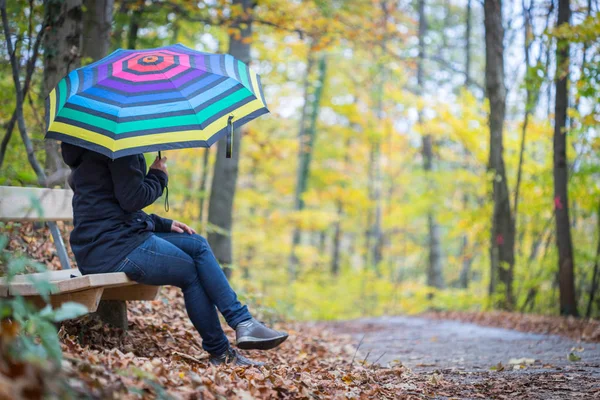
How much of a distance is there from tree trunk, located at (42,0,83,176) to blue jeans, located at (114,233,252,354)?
2478mm

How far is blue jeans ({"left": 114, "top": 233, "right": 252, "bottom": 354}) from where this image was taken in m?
3.52

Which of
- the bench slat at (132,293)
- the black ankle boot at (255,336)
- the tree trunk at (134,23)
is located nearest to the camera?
the black ankle boot at (255,336)

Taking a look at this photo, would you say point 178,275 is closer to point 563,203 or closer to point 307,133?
point 563,203

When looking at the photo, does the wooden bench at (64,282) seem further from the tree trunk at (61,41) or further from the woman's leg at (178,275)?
Answer: the tree trunk at (61,41)

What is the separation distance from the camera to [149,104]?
11.3 ft

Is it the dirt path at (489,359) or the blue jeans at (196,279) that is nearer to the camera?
the dirt path at (489,359)

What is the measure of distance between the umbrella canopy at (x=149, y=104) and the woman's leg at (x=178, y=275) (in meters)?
0.65

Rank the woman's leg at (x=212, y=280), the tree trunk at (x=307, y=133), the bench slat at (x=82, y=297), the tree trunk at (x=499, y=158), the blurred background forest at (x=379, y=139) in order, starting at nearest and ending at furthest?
the bench slat at (x=82, y=297), the woman's leg at (x=212, y=280), the blurred background forest at (x=379, y=139), the tree trunk at (x=499, y=158), the tree trunk at (x=307, y=133)

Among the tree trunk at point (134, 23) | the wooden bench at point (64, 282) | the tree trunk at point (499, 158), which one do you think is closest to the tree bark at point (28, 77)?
the wooden bench at point (64, 282)

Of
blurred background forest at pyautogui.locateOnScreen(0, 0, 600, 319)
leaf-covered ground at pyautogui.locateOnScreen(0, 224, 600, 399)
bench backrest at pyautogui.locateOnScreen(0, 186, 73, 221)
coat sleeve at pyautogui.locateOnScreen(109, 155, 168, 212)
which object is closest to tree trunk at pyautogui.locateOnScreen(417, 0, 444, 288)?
blurred background forest at pyautogui.locateOnScreen(0, 0, 600, 319)

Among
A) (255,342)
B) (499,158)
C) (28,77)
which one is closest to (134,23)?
(28,77)

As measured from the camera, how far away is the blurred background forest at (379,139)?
256 inches

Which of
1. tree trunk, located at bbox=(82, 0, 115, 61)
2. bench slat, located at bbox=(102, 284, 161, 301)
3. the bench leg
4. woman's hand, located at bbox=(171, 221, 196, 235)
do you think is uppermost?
tree trunk, located at bbox=(82, 0, 115, 61)

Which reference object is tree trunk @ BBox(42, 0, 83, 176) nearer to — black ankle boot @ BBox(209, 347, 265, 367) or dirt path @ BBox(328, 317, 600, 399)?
black ankle boot @ BBox(209, 347, 265, 367)
